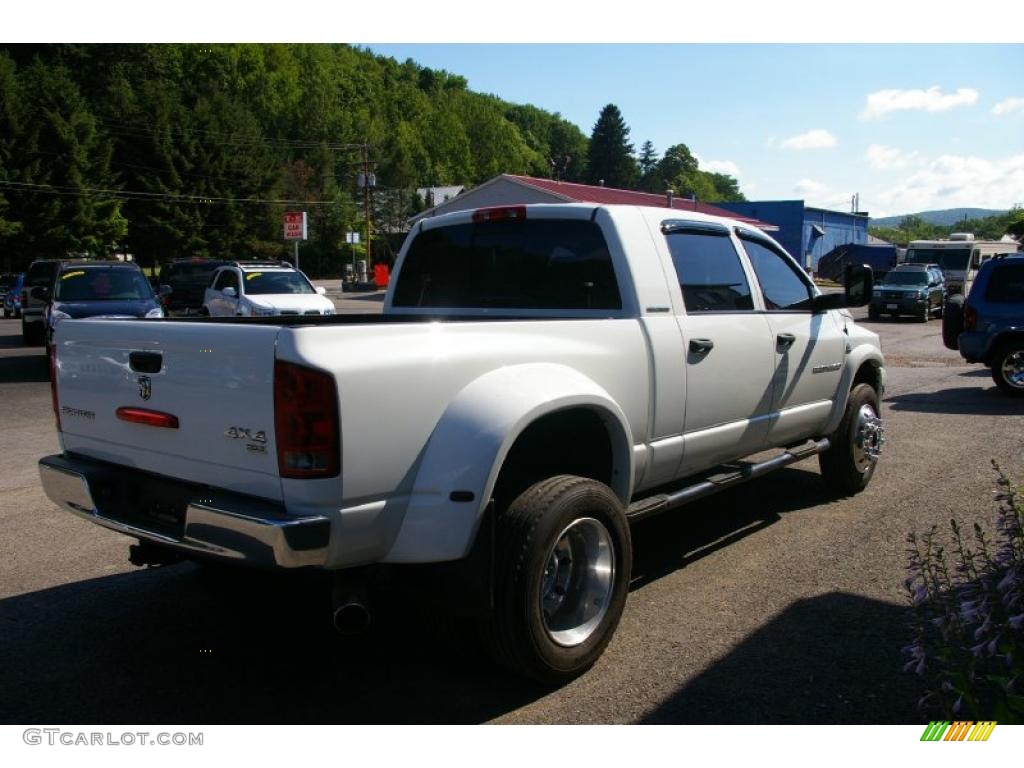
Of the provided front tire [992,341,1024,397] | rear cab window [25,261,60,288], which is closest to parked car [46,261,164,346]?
rear cab window [25,261,60,288]

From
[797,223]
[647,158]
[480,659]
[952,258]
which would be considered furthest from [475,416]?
[647,158]

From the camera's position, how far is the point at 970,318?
1195cm

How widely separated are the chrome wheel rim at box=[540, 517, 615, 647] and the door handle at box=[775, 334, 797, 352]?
2127mm

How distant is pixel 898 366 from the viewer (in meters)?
15.7

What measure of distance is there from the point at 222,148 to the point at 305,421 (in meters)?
65.8

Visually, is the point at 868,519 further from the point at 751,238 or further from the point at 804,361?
the point at 751,238

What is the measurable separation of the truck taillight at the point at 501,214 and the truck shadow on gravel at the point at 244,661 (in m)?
2.09

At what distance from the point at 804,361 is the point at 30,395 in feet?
36.3

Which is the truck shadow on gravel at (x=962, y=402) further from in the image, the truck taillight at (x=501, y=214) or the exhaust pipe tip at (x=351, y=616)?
the exhaust pipe tip at (x=351, y=616)

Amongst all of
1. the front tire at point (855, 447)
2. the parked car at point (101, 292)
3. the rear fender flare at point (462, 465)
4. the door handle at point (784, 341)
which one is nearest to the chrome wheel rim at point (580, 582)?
the rear fender flare at point (462, 465)

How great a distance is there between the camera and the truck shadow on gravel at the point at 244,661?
3.30 m

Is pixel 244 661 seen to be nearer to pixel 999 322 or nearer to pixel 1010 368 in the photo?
pixel 999 322

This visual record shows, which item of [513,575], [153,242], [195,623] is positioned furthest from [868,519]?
[153,242]

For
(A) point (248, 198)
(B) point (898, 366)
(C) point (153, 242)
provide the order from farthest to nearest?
1. (A) point (248, 198)
2. (C) point (153, 242)
3. (B) point (898, 366)
